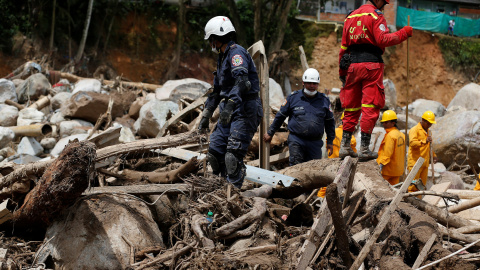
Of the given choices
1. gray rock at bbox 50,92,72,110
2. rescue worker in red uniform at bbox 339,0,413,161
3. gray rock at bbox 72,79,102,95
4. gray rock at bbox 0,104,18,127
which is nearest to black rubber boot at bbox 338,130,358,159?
rescue worker in red uniform at bbox 339,0,413,161

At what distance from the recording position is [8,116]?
10031 mm

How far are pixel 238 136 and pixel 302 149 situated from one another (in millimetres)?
1518

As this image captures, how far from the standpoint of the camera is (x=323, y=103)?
255 inches

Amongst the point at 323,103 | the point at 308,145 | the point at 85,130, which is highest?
the point at 323,103

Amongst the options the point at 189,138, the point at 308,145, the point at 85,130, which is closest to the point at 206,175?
the point at 189,138

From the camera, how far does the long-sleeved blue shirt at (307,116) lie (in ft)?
20.7

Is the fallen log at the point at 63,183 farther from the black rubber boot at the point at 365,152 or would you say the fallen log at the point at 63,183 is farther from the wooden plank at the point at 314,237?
the black rubber boot at the point at 365,152

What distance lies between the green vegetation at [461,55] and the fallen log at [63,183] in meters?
22.7

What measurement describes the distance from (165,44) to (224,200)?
56.6 ft

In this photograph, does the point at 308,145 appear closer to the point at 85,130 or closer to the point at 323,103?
the point at 323,103

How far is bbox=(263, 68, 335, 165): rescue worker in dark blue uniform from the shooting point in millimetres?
6320

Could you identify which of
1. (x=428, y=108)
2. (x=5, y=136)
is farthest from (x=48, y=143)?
(x=428, y=108)

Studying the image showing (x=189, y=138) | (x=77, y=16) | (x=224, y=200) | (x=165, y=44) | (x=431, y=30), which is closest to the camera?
(x=224, y=200)

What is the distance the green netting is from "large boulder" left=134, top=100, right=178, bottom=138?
56.8 ft
